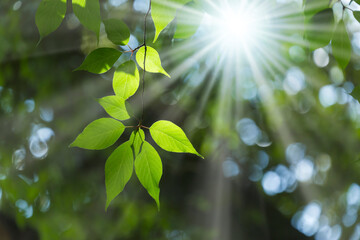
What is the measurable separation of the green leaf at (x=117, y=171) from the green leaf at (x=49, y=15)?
0.60ft

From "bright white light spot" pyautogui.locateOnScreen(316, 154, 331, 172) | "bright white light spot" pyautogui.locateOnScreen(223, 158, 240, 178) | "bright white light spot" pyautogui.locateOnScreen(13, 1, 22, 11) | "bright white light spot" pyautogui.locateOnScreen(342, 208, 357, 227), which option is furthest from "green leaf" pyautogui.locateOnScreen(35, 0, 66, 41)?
"bright white light spot" pyautogui.locateOnScreen(316, 154, 331, 172)

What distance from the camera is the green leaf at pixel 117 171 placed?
1.26 ft

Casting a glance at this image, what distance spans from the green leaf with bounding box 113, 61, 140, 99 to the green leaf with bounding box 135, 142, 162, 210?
0.27ft

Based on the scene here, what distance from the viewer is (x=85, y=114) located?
2076 millimetres

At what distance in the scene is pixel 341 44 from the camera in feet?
1.33

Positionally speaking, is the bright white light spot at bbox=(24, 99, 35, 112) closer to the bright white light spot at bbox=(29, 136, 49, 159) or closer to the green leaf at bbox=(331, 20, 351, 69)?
the bright white light spot at bbox=(29, 136, 49, 159)

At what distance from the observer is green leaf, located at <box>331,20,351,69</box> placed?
0.40 metres

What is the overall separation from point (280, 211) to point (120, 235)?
4.90 ft

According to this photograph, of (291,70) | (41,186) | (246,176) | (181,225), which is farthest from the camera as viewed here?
(246,176)

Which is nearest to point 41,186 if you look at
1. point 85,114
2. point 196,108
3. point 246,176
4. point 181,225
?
point 85,114

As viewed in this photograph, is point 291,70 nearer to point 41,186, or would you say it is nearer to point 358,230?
point 358,230

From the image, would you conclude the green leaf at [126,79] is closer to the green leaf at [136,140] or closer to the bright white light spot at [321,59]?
the green leaf at [136,140]

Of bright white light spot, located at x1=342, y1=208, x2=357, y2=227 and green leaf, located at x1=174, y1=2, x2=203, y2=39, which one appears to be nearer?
green leaf, located at x1=174, y1=2, x2=203, y2=39

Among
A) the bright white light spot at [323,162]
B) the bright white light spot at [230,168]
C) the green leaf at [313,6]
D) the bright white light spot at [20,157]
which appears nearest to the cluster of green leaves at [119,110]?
the green leaf at [313,6]
